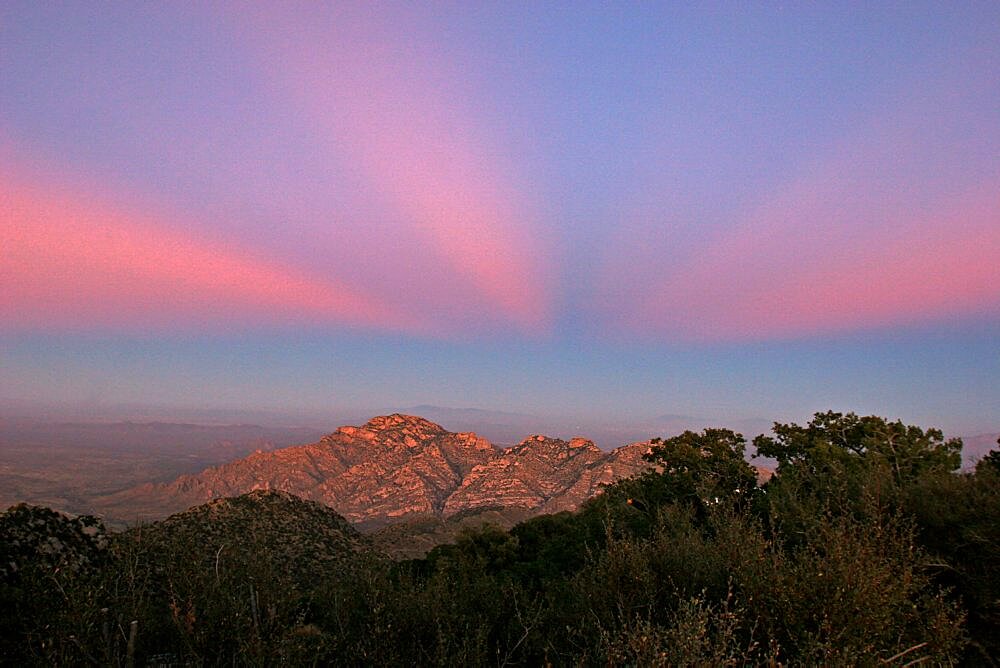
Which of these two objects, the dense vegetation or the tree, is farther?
the tree

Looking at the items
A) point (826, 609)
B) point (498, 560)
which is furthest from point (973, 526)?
point (498, 560)

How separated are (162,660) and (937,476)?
75.4ft

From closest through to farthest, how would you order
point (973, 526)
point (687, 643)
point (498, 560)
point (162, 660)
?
point (687, 643)
point (162, 660)
point (973, 526)
point (498, 560)

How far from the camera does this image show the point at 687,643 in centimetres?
574

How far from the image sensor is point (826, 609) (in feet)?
22.5

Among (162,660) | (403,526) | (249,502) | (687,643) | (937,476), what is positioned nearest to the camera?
(687,643)

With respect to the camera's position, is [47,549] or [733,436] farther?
[733,436]

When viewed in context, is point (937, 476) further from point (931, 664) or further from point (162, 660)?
point (162, 660)

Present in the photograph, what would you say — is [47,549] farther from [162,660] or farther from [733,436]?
[733,436]

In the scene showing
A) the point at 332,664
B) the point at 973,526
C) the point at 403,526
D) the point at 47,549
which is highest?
the point at 973,526

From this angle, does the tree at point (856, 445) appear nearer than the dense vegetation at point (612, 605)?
No

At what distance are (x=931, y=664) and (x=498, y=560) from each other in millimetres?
35798

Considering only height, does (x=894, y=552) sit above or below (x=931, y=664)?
above

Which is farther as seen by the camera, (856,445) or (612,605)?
(856,445)
